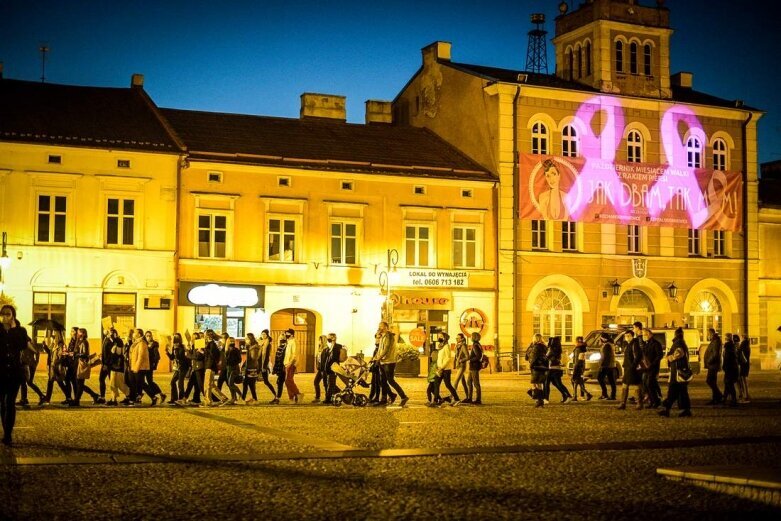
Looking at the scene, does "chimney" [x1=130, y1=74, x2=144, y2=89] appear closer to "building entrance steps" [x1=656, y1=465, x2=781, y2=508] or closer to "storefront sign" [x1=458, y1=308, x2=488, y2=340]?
"storefront sign" [x1=458, y1=308, x2=488, y2=340]

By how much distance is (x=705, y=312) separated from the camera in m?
49.7

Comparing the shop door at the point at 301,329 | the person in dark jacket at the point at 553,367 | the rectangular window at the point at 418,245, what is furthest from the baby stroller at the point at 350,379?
the rectangular window at the point at 418,245

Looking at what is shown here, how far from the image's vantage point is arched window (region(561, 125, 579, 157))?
153 ft

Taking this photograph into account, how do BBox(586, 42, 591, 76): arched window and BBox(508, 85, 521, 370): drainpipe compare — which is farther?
BBox(586, 42, 591, 76): arched window

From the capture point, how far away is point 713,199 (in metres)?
49.5

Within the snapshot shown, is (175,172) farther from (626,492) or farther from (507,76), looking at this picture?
(626,492)

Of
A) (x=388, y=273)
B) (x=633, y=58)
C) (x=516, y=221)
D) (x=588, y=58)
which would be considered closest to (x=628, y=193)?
(x=516, y=221)

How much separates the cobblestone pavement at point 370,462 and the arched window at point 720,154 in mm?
28716

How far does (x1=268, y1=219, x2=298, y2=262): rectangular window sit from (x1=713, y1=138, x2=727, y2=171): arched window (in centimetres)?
2023

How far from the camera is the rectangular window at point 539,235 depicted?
4612cm

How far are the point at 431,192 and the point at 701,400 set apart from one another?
18.6m

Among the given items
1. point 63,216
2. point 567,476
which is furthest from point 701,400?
point 63,216

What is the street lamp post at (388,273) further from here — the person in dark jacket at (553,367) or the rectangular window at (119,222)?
the person in dark jacket at (553,367)

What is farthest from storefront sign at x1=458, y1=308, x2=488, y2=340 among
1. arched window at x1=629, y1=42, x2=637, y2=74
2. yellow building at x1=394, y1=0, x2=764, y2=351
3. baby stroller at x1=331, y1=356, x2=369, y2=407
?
baby stroller at x1=331, y1=356, x2=369, y2=407
